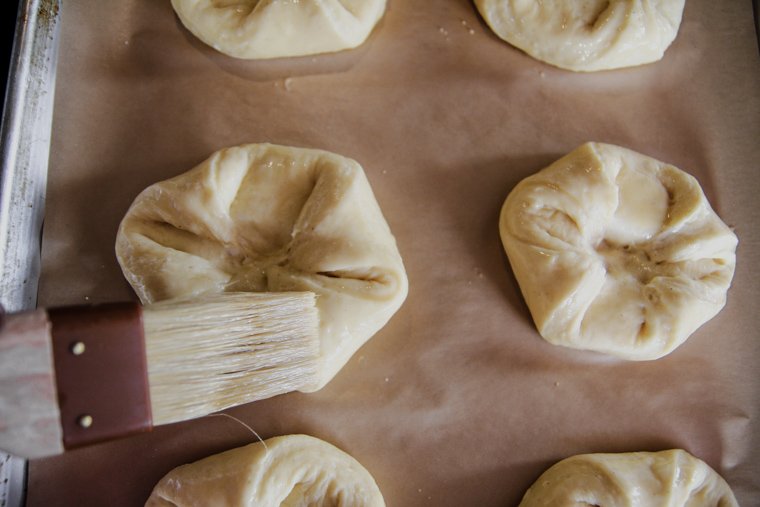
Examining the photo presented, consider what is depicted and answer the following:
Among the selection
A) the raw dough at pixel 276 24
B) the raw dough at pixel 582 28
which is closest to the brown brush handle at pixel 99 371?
the raw dough at pixel 276 24

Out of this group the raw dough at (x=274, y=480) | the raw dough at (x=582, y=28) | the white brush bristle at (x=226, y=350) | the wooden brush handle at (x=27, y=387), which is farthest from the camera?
the raw dough at (x=582, y=28)

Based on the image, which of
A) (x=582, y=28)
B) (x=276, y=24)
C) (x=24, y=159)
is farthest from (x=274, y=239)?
(x=582, y=28)

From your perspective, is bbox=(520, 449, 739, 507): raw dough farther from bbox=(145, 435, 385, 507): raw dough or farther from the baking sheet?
bbox=(145, 435, 385, 507): raw dough

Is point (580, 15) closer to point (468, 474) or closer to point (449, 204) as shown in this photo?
point (449, 204)

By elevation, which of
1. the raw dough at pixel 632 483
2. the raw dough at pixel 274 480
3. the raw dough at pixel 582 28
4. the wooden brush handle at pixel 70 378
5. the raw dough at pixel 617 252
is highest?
the raw dough at pixel 582 28

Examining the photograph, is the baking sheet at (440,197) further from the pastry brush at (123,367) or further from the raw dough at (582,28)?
the pastry brush at (123,367)

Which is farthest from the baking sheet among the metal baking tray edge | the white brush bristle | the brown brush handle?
the brown brush handle

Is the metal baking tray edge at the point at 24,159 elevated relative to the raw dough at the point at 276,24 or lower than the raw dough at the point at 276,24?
lower
